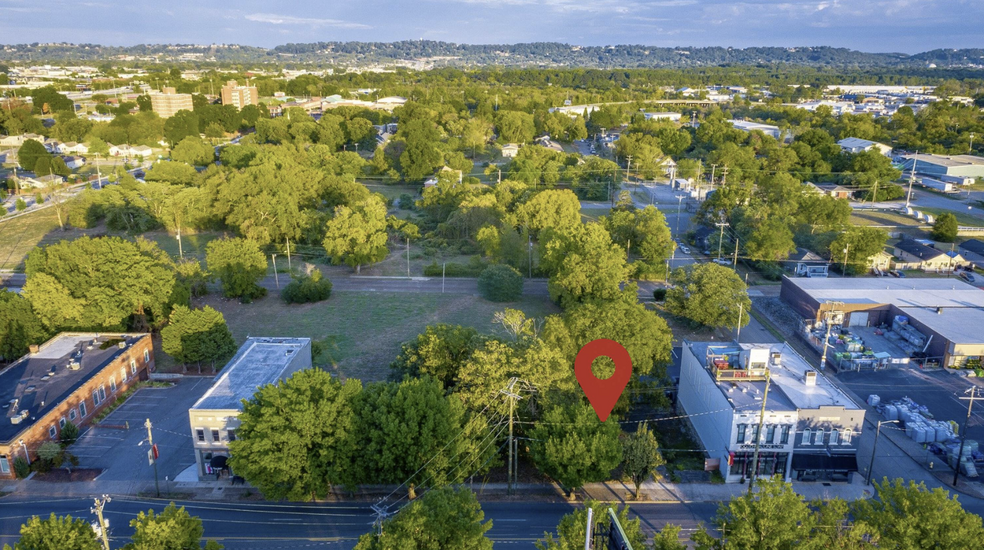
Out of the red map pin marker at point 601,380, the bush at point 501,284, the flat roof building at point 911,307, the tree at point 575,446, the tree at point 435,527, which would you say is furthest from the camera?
the bush at point 501,284

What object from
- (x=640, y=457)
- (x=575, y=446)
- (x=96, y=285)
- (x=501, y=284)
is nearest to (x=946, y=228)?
(x=501, y=284)

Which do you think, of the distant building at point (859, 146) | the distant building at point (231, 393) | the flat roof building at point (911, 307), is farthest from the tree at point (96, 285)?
the distant building at point (859, 146)

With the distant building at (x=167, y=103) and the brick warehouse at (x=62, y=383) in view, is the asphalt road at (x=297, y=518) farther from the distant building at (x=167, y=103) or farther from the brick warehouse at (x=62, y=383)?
the distant building at (x=167, y=103)

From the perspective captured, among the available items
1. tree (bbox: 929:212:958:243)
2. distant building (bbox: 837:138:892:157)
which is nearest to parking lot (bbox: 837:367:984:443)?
tree (bbox: 929:212:958:243)

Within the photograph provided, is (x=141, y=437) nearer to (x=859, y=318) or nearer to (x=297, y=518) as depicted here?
(x=297, y=518)

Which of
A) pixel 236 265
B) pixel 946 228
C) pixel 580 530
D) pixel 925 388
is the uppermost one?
pixel 580 530

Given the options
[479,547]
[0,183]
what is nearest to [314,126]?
[0,183]
